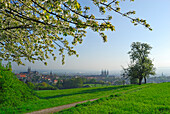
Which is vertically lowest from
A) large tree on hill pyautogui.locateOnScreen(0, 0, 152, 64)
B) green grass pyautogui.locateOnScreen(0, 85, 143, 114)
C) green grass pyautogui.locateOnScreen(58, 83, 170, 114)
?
green grass pyautogui.locateOnScreen(0, 85, 143, 114)

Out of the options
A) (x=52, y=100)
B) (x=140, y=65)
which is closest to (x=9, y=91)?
(x=52, y=100)

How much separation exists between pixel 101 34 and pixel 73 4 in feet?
4.50

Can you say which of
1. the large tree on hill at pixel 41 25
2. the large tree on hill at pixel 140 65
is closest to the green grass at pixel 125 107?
the large tree on hill at pixel 41 25

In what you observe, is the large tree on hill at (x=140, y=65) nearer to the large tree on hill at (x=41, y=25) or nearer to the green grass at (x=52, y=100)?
the green grass at (x=52, y=100)

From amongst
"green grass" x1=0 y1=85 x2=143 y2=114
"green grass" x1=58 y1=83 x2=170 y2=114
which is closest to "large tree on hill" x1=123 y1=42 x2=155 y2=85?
Answer: "green grass" x1=0 y1=85 x2=143 y2=114

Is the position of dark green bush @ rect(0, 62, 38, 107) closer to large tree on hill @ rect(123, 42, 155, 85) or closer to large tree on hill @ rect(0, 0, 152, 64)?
large tree on hill @ rect(0, 0, 152, 64)

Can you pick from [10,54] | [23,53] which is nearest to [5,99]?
[10,54]

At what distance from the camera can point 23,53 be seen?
25.2 feet

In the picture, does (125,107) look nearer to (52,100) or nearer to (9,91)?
(9,91)

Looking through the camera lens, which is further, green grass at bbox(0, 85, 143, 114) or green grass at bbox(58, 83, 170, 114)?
green grass at bbox(0, 85, 143, 114)

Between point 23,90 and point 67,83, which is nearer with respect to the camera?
point 23,90

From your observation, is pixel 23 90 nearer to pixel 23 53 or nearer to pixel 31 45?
pixel 23 53

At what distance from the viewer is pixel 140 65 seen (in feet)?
Answer: 112

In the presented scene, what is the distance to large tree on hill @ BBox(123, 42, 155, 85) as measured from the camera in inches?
1323
